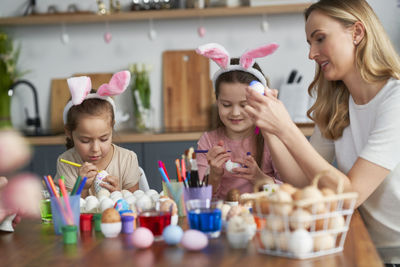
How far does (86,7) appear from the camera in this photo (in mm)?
3826

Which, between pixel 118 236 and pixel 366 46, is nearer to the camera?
pixel 118 236

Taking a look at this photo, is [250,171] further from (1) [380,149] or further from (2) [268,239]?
(2) [268,239]

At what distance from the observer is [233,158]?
6.77 feet

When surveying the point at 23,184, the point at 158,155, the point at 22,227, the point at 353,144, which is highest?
the point at 23,184

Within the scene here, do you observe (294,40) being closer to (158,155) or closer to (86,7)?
(158,155)

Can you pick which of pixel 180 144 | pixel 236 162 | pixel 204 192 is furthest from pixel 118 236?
pixel 180 144

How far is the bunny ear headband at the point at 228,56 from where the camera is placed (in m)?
1.62

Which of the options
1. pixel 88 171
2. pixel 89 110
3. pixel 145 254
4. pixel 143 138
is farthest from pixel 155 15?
pixel 145 254

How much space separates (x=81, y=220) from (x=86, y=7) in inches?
115

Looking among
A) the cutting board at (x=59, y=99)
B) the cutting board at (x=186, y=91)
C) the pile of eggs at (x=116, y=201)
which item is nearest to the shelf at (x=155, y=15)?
the cutting board at (x=186, y=91)

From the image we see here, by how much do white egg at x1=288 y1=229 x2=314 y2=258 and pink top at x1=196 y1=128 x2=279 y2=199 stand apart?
100 centimetres

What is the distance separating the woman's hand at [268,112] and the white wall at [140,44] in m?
2.53

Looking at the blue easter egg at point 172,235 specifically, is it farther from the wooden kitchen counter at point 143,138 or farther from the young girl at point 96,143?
the wooden kitchen counter at point 143,138

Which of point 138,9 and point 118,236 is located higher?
point 138,9
